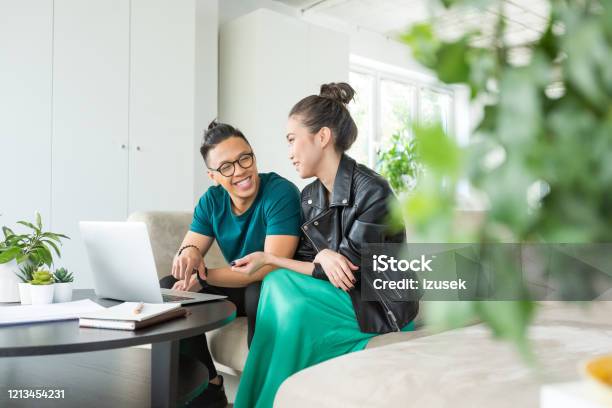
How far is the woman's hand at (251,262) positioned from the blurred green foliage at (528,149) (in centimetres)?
145

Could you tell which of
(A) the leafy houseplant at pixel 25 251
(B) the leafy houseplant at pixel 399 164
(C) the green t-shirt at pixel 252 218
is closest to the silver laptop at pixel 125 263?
(A) the leafy houseplant at pixel 25 251

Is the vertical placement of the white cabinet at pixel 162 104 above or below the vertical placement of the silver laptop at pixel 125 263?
above

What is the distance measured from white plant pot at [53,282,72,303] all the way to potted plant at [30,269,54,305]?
0.10ft

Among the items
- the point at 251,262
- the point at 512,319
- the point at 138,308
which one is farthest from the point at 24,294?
the point at 512,319

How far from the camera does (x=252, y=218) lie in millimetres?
2023

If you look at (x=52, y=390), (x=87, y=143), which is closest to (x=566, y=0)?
(x=52, y=390)

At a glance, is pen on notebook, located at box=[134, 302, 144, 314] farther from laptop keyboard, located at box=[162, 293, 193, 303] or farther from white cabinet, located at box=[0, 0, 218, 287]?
white cabinet, located at box=[0, 0, 218, 287]

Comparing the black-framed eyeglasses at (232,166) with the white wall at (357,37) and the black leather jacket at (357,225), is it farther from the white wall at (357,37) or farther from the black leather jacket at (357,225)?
the white wall at (357,37)

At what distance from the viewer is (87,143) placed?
361cm

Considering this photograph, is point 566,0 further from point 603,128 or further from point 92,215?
point 92,215

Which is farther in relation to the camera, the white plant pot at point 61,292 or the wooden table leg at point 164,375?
the white plant pot at point 61,292

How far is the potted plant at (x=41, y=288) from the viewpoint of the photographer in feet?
4.91

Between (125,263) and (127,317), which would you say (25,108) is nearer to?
(125,263)

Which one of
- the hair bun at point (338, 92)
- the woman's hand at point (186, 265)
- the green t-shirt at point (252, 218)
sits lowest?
the woman's hand at point (186, 265)
